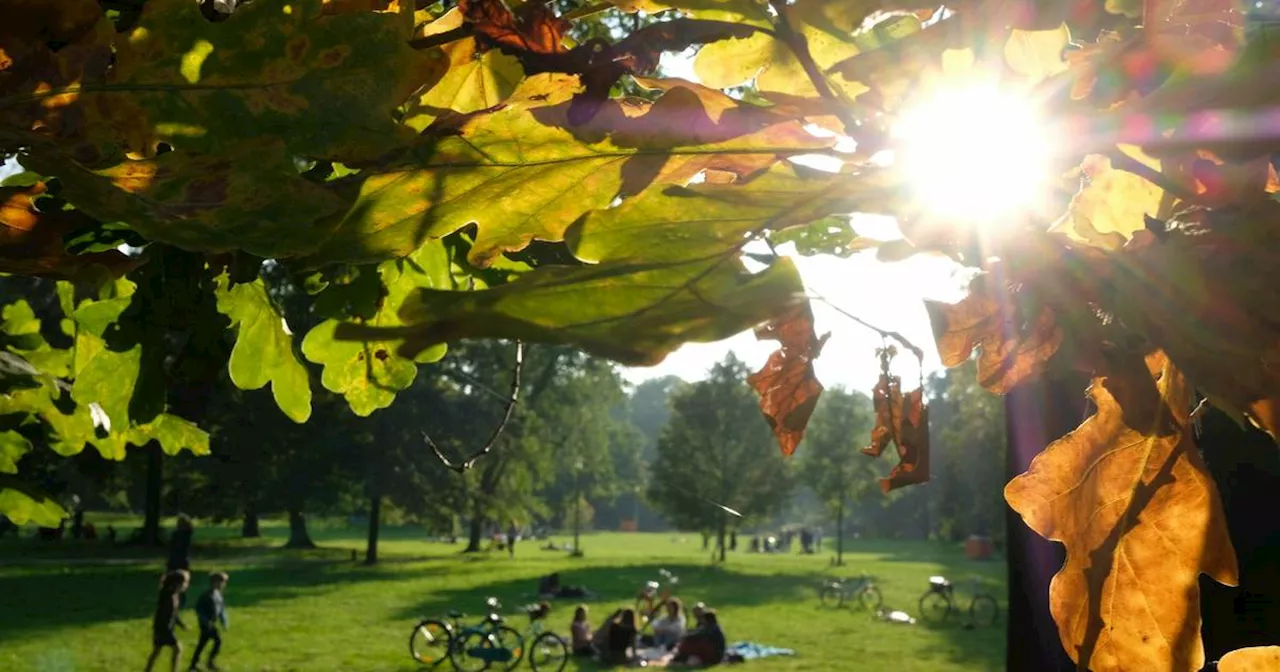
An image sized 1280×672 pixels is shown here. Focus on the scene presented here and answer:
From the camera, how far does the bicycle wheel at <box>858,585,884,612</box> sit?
25.9 metres

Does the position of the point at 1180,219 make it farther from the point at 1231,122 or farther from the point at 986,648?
the point at 986,648

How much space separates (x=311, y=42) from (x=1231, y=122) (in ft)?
2.43

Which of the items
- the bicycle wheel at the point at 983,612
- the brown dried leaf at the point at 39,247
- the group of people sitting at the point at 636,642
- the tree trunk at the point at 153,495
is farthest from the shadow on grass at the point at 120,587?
the brown dried leaf at the point at 39,247

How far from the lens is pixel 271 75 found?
0.86 metres

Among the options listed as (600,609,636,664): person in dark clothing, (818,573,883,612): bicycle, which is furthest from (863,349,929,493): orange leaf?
(818,573,883,612): bicycle

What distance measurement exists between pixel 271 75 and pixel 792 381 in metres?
0.56

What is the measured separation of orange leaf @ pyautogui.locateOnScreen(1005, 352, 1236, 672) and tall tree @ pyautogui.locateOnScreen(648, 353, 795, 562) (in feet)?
134

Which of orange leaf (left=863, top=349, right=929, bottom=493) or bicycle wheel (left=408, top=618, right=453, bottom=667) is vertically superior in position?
orange leaf (left=863, top=349, right=929, bottom=493)

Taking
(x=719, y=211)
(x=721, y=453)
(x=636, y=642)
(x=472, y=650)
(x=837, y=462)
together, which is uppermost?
(x=721, y=453)

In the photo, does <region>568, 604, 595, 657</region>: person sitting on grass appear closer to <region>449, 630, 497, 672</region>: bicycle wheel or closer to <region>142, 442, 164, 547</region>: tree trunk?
<region>449, 630, 497, 672</region>: bicycle wheel

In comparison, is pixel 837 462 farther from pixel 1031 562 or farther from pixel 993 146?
pixel 993 146

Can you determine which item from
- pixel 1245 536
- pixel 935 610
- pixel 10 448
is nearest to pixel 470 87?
pixel 1245 536

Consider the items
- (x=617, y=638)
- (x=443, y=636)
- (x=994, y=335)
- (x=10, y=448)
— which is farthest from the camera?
(x=443, y=636)

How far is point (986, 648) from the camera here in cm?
1959
